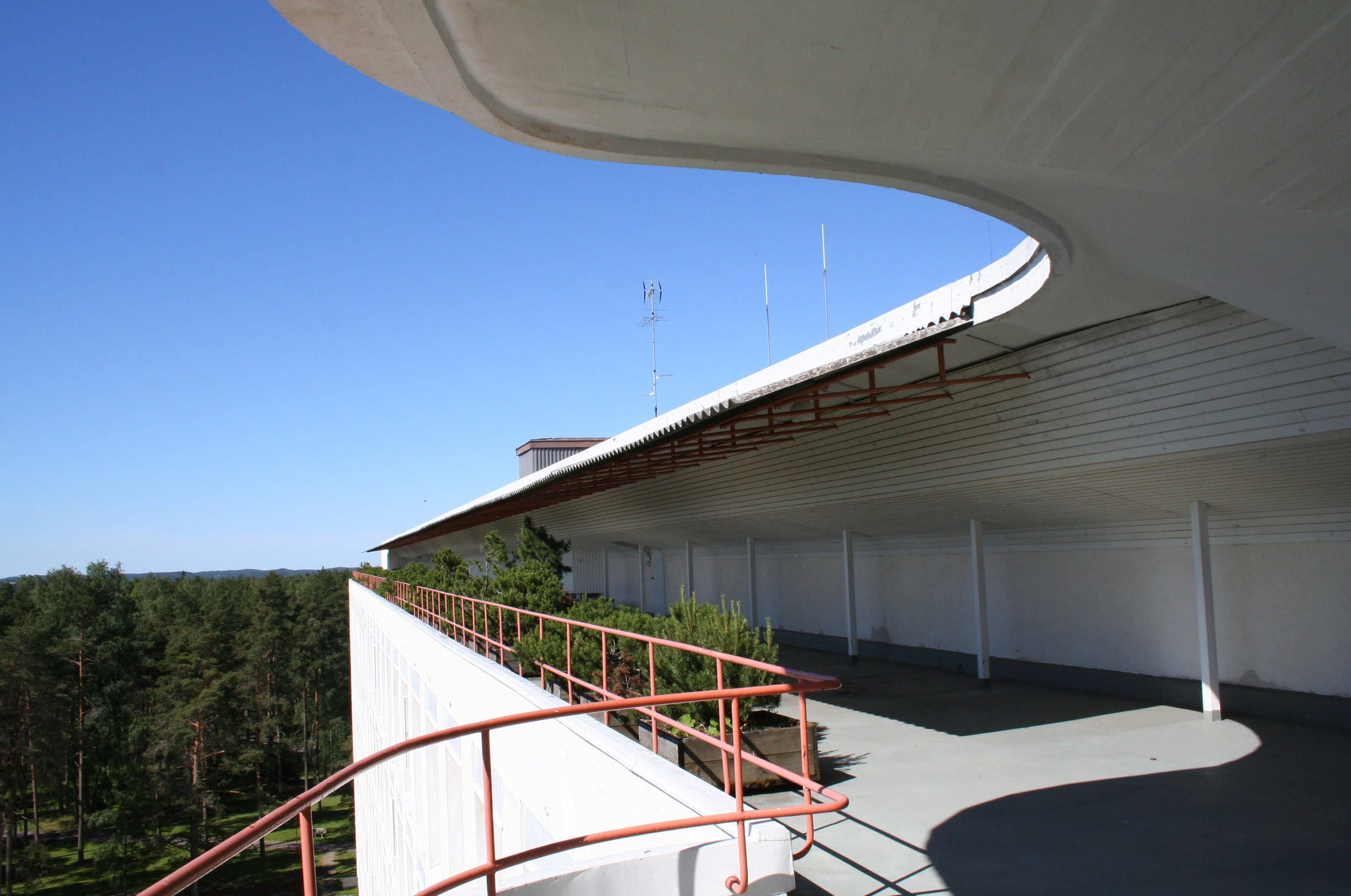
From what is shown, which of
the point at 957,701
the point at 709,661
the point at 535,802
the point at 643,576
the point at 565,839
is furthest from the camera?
the point at 643,576

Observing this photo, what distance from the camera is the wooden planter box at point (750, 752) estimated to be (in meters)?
8.12

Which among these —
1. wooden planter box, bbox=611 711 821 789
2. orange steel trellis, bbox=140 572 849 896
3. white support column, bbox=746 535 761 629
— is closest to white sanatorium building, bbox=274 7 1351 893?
white support column, bbox=746 535 761 629

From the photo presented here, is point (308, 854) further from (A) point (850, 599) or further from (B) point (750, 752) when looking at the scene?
(A) point (850, 599)

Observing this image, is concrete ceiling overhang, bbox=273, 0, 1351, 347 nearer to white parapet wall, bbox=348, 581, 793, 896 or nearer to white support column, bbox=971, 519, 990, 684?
white parapet wall, bbox=348, 581, 793, 896

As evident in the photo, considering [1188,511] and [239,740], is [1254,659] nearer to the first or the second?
[1188,511]

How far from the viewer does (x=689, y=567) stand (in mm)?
26906

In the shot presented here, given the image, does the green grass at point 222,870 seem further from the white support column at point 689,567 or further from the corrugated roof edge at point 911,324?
the corrugated roof edge at point 911,324

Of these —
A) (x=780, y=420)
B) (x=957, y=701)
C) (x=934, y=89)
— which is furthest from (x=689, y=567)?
(x=934, y=89)

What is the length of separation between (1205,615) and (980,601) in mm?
4321

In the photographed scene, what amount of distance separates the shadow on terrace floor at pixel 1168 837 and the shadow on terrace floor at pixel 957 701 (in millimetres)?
2910

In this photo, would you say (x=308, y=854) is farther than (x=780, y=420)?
No

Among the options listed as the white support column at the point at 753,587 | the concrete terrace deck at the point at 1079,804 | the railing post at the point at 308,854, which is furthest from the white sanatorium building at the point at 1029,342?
the railing post at the point at 308,854

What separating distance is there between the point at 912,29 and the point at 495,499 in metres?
22.1

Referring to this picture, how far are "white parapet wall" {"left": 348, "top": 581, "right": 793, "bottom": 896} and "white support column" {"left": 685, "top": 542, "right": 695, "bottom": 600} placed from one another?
11.8 metres
